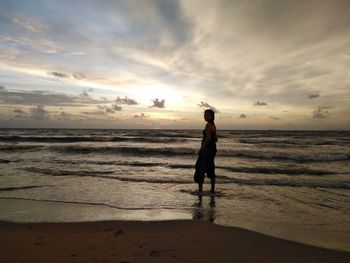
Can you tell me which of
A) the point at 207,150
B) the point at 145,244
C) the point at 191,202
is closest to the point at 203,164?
the point at 207,150

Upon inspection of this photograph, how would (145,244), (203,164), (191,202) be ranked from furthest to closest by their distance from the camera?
1. (203,164)
2. (191,202)
3. (145,244)

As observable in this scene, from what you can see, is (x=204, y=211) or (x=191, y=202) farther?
(x=191, y=202)

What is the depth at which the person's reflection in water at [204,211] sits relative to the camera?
6.31 metres

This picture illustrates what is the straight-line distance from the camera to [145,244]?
15.1 ft

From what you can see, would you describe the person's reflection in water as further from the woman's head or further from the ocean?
the woman's head

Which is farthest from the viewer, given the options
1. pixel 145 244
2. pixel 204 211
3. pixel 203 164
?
pixel 203 164

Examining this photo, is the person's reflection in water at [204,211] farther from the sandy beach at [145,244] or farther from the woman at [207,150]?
the woman at [207,150]

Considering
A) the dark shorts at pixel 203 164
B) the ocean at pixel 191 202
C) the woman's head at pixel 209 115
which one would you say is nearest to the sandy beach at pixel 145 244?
the ocean at pixel 191 202

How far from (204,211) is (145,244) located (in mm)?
2426

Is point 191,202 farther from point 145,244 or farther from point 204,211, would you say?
point 145,244

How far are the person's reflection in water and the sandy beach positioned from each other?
0.64m

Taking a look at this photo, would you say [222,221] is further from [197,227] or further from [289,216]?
[289,216]

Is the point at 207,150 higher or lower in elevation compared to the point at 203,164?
higher

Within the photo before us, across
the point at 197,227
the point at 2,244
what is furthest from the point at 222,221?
the point at 2,244
